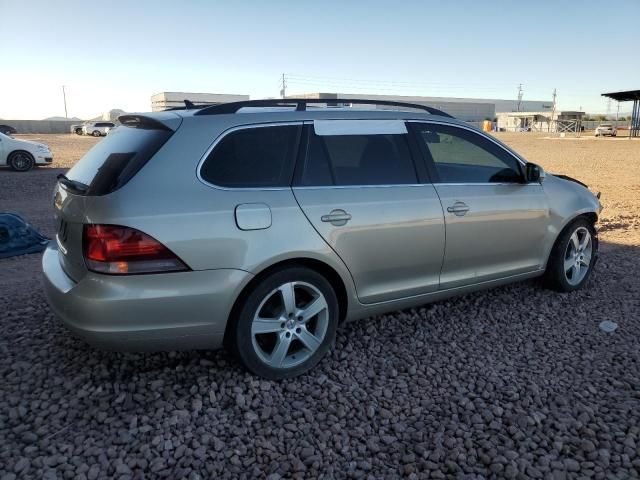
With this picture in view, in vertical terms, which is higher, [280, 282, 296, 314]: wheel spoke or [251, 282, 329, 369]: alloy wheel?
[280, 282, 296, 314]: wheel spoke

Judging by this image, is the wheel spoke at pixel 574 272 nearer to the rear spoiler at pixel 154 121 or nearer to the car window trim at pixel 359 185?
the car window trim at pixel 359 185

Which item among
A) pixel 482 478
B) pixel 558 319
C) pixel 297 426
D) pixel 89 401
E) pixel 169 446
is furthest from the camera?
pixel 558 319

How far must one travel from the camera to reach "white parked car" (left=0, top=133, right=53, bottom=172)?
634 inches

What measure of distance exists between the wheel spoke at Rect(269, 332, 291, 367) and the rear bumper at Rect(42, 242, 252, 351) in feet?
1.29

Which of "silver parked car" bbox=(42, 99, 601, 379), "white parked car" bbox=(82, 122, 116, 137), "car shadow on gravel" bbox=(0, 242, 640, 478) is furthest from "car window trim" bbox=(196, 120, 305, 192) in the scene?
"white parked car" bbox=(82, 122, 116, 137)

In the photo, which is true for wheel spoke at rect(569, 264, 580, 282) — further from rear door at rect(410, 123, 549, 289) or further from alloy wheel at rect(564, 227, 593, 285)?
rear door at rect(410, 123, 549, 289)

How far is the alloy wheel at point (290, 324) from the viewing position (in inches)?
130

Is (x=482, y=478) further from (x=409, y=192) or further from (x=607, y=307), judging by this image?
(x=607, y=307)

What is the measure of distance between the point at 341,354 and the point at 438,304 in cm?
132

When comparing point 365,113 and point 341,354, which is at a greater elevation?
point 365,113

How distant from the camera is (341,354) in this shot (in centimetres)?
381

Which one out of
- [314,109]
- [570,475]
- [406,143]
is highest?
[314,109]

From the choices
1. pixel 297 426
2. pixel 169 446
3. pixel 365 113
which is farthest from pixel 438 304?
pixel 169 446

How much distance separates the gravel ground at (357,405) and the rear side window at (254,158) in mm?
1237
